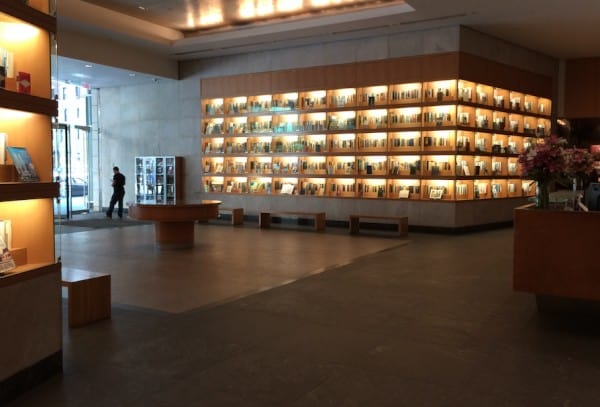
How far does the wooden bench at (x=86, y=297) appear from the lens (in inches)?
187

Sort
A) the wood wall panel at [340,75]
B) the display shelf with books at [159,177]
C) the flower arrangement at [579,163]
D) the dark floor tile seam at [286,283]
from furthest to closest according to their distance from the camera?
the display shelf with books at [159,177] < the wood wall panel at [340,75] < the dark floor tile seam at [286,283] < the flower arrangement at [579,163]

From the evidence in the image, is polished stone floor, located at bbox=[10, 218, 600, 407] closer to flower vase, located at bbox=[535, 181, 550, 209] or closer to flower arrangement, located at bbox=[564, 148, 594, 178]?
flower vase, located at bbox=[535, 181, 550, 209]

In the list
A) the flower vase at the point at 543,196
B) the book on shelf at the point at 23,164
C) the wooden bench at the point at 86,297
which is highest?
the book on shelf at the point at 23,164

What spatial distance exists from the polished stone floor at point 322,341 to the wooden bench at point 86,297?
4.9 inches

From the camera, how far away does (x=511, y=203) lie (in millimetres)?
13109

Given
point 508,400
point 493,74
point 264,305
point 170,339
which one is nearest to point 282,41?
point 493,74

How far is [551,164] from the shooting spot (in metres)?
5.15

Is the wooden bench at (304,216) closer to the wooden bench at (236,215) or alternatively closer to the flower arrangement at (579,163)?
the wooden bench at (236,215)

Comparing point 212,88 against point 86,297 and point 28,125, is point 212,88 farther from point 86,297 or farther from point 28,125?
point 28,125

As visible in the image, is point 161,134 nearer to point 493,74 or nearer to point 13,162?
point 493,74

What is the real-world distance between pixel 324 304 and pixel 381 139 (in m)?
7.57

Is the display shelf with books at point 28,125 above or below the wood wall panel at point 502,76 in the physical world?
below

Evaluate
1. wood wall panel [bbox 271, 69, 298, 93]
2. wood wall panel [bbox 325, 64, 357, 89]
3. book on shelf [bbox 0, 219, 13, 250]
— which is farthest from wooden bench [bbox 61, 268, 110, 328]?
wood wall panel [bbox 271, 69, 298, 93]

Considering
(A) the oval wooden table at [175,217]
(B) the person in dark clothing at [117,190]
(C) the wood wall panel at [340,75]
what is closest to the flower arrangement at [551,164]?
(A) the oval wooden table at [175,217]
